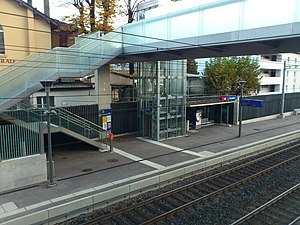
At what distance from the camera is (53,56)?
1252cm

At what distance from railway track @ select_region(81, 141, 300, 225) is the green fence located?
4.48 metres

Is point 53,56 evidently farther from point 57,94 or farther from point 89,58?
point 57,94

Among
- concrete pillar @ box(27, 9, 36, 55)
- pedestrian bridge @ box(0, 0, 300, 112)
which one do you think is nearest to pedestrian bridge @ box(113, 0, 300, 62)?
pedestrian bridge @ box(0, 0, 300, 112)

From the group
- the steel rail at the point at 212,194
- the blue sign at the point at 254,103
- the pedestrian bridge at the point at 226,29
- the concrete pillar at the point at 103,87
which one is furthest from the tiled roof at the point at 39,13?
the steel rail at the point at 212,194

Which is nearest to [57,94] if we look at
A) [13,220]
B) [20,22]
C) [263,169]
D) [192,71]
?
[20,22]

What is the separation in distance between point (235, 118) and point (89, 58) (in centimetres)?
1691

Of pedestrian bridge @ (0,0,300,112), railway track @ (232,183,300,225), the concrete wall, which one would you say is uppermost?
pedestrian bridge @ (0,0,300,112)

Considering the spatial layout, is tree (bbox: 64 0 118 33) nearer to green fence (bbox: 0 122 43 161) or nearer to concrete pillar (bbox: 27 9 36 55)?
concrete pillar (bbox: 27 9 36 55)

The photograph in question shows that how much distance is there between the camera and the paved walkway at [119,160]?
389 inches

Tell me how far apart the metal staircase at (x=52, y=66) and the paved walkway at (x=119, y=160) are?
154 inches

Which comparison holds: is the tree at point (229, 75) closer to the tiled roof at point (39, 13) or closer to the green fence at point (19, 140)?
the tiled roof at point (39, 13)

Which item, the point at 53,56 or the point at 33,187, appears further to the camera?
the point at 53,56

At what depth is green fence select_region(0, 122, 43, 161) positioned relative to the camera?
406 inches

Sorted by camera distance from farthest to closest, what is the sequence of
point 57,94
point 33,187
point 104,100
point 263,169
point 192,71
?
point 192,71 < point 57,94 < point 104,100 < point 263,169 < point 33,187
